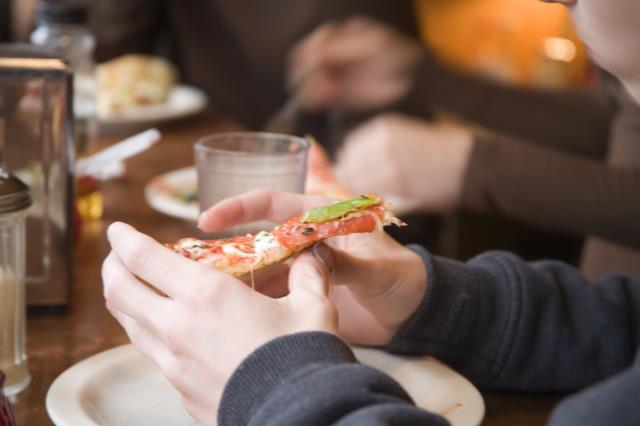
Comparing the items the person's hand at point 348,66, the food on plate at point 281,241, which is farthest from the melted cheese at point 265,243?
the person's hand at point 348,66

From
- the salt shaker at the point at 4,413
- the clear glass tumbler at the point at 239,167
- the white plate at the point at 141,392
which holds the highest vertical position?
the clear glass tumbler at the point at 239,167

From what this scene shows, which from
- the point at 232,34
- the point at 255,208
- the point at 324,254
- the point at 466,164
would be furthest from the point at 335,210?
the point at 232,34

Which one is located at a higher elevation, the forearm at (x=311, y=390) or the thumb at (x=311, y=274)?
the thumb at (x=311, y=274)

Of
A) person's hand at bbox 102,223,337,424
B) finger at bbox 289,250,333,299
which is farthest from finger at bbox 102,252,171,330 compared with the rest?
finger at bbox 289,250,333,299

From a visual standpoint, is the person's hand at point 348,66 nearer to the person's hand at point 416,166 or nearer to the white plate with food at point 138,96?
the person's hand at point 416,166

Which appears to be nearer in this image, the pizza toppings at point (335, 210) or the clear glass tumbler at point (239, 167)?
the pizza toppings at point (335, 210)

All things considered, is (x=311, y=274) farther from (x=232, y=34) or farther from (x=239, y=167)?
(x=232, y=34)

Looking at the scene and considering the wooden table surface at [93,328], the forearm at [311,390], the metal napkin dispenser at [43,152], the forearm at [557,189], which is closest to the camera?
the forearm at [311,390]

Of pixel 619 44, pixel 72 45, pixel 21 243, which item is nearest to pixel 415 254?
pixel 619 44
